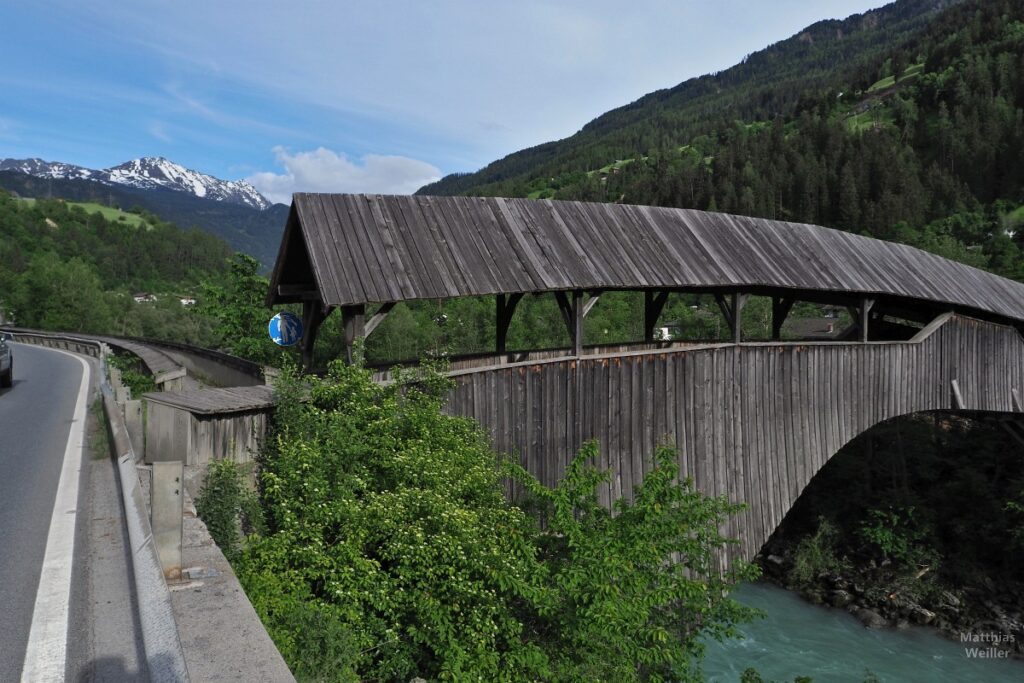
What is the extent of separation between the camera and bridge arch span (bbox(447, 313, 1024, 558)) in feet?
30.3

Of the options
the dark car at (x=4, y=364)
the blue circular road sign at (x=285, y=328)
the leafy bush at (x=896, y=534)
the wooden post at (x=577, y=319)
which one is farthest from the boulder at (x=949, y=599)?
the dark car at (x=4, y=364)

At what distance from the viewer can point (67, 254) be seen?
8931cm

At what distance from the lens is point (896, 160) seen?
6412cm

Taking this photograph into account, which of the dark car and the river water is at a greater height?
the dark car

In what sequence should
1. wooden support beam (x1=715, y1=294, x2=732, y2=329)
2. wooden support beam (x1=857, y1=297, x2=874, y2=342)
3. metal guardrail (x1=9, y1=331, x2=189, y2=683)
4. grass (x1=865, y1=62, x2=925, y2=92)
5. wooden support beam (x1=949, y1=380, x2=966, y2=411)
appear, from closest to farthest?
metal guardrail (x1=9, y1=331, x2=189, y2=683) → wooden support beam (x1=715, y1=294, x2=732, y2=329) → wooden support beam (x1=857, y1=297, x2=874, y2=342) → wooden support beam (x1=949, y1=380, x2=966, y2=411) → grass (x1=865, y1=62, x2=925, y2=92)

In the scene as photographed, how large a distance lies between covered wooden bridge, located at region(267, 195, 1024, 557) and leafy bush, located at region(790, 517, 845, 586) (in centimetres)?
896

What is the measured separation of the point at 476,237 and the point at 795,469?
7.32 m

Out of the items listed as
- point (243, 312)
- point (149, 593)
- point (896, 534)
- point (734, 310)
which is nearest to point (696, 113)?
point (896, 534)

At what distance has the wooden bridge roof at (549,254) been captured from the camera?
7.92 meters

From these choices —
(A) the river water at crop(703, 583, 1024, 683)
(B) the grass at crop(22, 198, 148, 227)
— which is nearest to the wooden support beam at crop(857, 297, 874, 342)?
(A) the river water at crop(703, 583, 1024, 683)

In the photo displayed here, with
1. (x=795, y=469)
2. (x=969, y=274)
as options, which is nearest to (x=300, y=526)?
(x=795, y=469)

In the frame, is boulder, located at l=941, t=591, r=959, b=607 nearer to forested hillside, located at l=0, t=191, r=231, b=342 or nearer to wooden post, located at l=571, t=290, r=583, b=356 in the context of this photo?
wooden post, located at l=571, t=290, r=583, b=356

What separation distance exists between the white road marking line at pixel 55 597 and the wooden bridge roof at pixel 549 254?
9.96ft

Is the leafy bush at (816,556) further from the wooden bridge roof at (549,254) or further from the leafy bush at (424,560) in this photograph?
the leafy bush at (424,560)
